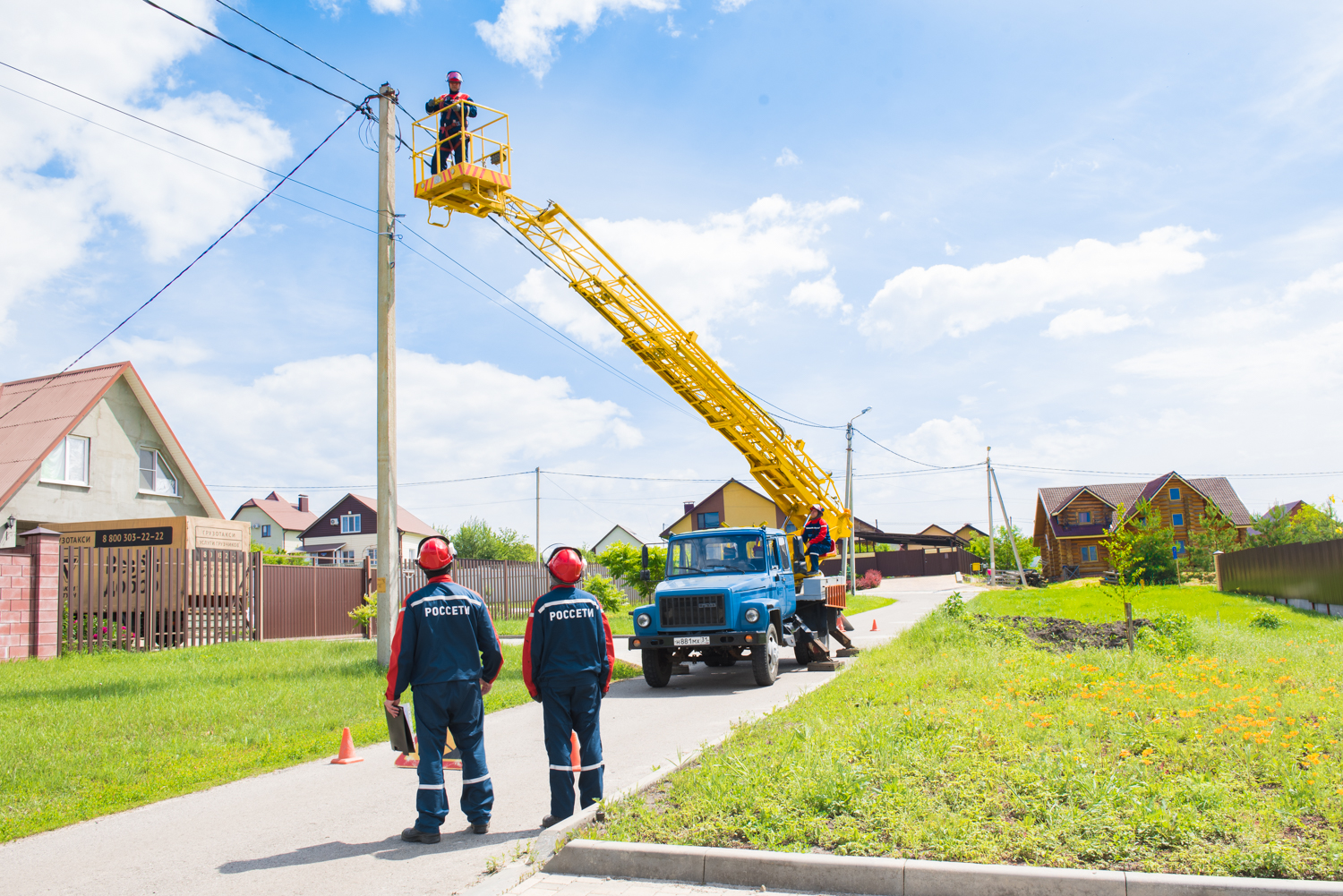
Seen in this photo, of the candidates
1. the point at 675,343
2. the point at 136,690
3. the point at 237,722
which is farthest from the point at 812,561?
the point at 136,690

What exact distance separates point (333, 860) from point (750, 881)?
2443mm

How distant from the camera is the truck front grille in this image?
37.9 feet

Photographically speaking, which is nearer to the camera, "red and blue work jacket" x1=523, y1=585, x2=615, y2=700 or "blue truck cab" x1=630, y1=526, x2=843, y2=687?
"red and blue work jacket" x1=523, y1=585, x2=615, y2=700

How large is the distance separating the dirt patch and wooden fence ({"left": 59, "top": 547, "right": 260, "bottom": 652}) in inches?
580

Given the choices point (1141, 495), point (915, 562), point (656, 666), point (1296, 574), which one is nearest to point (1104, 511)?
point (1141, 495)

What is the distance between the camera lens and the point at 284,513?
70.4 m

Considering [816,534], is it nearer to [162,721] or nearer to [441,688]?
[162,721]

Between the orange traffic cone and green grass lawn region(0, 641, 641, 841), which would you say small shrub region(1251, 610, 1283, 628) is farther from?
the orange traffic cone

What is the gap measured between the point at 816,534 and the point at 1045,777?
9.18 meters

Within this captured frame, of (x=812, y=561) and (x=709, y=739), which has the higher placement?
(x=812, y=561)

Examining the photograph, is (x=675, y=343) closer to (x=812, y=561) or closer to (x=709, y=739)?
(x=812, y=561)

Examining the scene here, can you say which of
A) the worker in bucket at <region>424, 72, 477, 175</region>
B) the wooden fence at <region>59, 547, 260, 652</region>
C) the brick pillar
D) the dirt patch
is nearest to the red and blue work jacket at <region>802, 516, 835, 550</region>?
the dirt patch

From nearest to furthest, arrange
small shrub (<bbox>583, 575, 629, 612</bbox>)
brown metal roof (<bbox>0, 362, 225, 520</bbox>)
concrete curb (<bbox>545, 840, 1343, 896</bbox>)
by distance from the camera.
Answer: concrete curb (<bbox>545, 840, 1343, 896</bbox>) → brown metal roof (<bbox>0, 362, 225, 520</bbox>) → small shrub (<bbox>583, 575, 629, 612</bbox>)

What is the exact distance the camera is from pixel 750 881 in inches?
169
